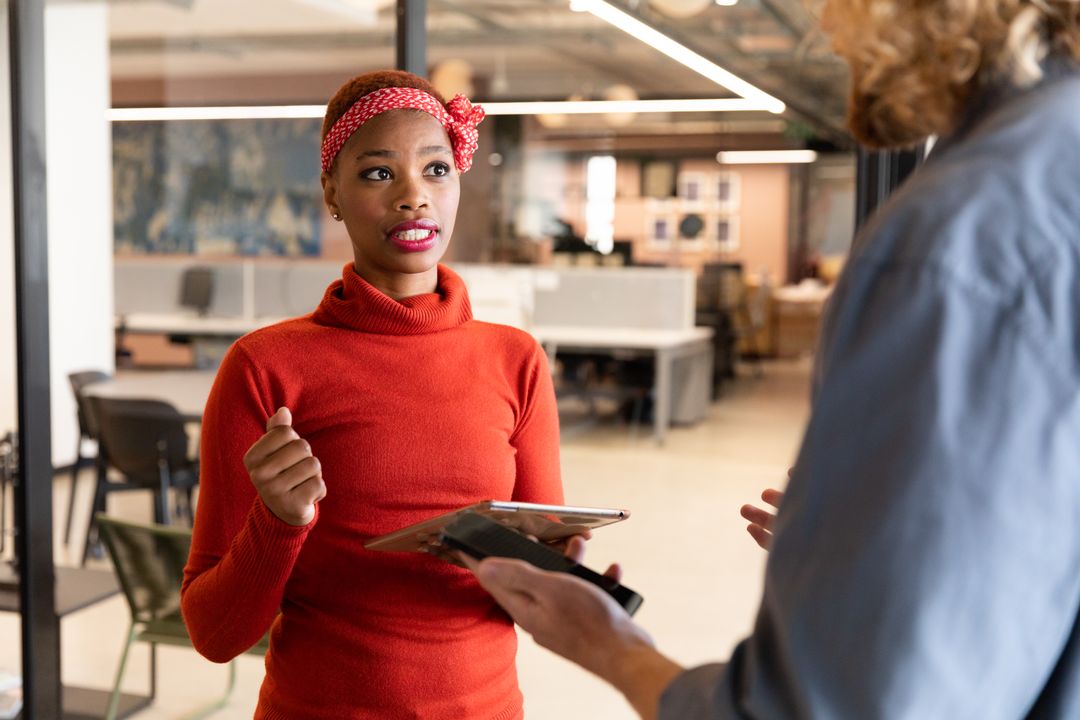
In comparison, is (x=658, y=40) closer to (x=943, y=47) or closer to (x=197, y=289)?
(x=197, y=289)

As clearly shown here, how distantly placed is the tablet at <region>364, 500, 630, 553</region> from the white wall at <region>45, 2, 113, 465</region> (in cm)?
269

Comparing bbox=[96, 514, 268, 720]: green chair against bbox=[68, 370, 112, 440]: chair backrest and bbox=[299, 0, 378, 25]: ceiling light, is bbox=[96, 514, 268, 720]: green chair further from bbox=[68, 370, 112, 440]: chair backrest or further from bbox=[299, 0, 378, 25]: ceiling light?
bbox=[299, 0, 378, 25]: ceiling light

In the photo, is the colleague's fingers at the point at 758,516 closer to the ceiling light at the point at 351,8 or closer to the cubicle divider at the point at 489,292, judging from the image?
the cubicle divider at the point at 489,292

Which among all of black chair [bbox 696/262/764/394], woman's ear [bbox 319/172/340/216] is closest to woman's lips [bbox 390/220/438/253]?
woman's ear [bbox 319/172/340/216]

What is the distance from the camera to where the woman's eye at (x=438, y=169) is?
4.64 feet

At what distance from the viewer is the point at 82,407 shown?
5156 millimetres

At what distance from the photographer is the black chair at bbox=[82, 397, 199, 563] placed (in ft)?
15.9

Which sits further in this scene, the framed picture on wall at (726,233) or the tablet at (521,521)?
the framed picture on wall at (726,233)

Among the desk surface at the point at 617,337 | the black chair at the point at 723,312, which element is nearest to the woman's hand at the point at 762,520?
the desk surface at the point at 617,337

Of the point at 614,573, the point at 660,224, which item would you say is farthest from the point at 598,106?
the point at 614,573

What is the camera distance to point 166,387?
519 centimetres

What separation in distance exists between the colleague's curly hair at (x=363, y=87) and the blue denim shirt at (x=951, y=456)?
846 mm

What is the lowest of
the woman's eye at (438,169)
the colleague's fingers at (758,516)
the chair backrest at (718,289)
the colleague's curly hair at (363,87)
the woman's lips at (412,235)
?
the chair backrest at (718,289)

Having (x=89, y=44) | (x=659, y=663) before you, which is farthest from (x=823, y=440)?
(x=89, y=44)
